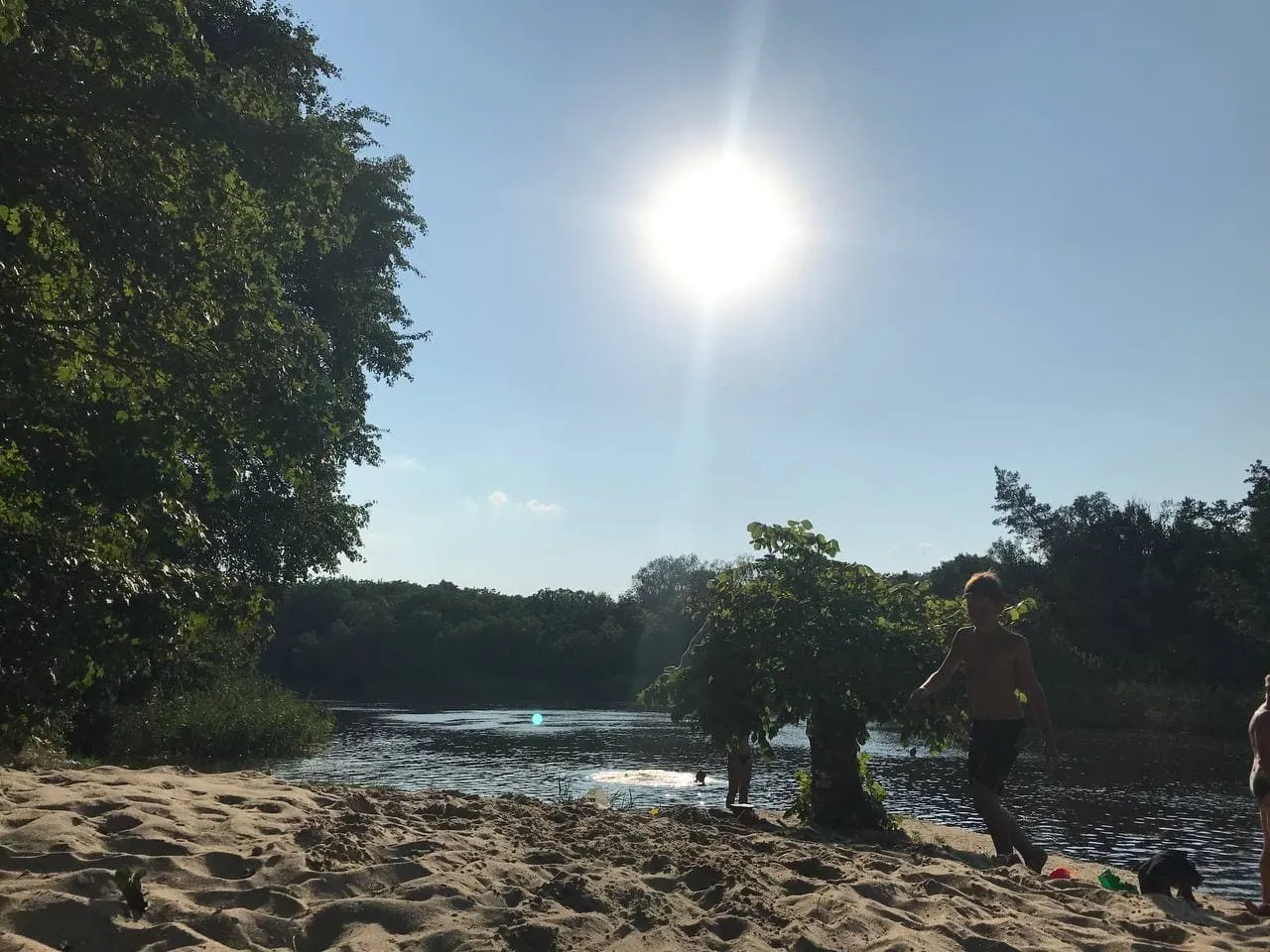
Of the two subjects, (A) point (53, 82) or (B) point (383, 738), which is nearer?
(A) point (53, 82)

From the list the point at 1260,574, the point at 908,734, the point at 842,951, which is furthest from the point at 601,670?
the point at 842,951

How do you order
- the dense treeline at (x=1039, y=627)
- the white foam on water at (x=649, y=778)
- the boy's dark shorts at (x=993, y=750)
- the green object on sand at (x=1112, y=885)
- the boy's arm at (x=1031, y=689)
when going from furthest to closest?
1. the dense treeline at (x=1039, y=627)
2. the white foam on water at (x=649, y=778)
3. the boy's dark shorts at (x=993, y=750)
4. the boy's arm at (x=1031, y=689)
5. the green object on sand at (x=1112, y=885)

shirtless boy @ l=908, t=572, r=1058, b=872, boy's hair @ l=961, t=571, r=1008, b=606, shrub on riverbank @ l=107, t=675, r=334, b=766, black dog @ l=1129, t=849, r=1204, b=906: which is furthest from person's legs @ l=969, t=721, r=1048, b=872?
shrub on riverbank @ l=107, t=675, r=334, b=766

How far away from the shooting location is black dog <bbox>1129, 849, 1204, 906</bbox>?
543 cm

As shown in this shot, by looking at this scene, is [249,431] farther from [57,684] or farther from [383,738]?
[383,738]

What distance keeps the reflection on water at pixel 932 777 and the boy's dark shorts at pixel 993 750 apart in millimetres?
2880

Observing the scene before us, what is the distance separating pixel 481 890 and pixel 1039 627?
46.9m

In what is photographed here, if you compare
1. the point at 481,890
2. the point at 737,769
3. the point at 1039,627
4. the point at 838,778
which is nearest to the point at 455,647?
the point at 1039,627

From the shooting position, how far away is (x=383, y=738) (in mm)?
25969

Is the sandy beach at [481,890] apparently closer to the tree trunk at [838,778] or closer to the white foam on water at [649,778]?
the tree trunk at [838,778]

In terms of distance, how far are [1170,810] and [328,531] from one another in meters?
16.3

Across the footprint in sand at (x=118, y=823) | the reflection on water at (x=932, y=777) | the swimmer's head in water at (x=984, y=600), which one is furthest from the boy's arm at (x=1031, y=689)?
the footprint in sand at (x=118, y=823)

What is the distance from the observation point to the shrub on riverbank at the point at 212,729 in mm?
17938

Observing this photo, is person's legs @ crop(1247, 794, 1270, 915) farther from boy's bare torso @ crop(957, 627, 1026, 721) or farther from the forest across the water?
the forest across the water
